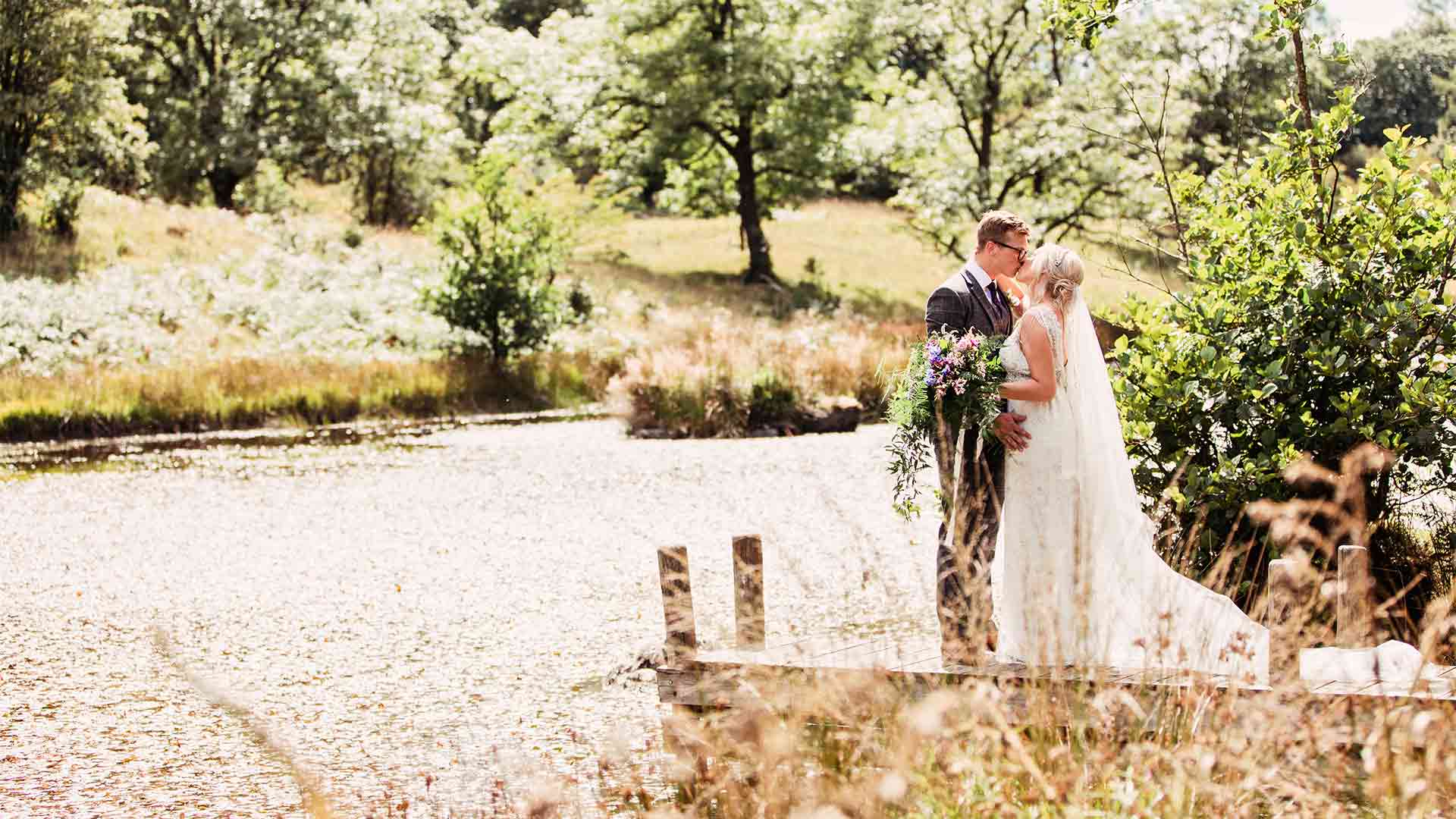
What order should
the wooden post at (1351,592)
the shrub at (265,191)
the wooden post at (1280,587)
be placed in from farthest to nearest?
the shrub at (265,191), the wooden post at (1351,592), the wooden post at (1280,587)

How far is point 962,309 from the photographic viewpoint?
5.89 metres

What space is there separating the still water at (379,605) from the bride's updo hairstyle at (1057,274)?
1.18m

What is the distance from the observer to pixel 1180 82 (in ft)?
92.0

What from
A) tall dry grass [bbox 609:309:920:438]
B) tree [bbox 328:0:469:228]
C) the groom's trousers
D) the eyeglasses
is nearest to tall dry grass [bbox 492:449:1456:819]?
the groom's trousers

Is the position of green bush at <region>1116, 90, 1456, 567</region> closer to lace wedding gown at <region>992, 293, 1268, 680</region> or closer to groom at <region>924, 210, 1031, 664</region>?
lace wedding gown at <region>992, 293, 1268, 680</region>

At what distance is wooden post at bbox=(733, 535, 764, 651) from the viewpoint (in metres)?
5.81

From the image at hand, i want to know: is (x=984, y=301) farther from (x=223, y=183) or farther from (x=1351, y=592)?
(x=223, y=183)

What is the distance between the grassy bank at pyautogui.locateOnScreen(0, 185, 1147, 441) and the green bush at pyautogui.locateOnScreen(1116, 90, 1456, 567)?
17.4ft

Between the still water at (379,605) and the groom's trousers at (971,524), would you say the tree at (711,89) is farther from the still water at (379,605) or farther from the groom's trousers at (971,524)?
the groom's trousers at (971,524)

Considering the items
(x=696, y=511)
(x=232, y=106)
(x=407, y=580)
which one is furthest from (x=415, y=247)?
(x=407, y=580)

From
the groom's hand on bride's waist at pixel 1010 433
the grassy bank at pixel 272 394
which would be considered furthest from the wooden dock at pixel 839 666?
the grassy bank at pixel 272 394

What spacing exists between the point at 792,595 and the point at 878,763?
4.65m

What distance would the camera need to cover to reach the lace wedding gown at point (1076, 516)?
5.43 meters

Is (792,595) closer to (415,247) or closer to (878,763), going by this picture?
(878,763)
